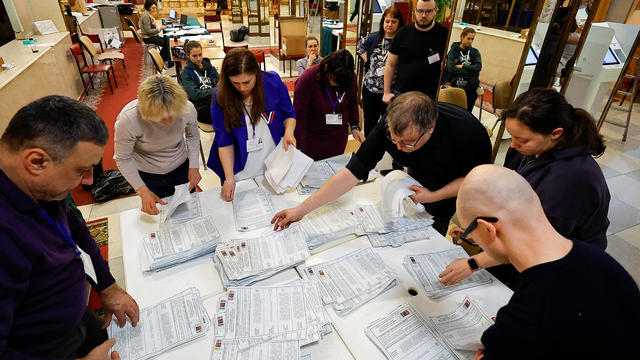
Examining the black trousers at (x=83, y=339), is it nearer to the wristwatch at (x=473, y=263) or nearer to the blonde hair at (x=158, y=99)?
the blonde hair at (x=158, y=99)

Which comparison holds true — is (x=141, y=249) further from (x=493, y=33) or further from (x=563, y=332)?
(x=493, y=33)

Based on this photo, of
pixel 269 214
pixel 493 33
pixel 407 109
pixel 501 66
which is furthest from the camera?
pixel 493 33

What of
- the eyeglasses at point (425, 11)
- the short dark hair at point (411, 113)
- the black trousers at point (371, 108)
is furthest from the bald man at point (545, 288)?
the black trousers at point (371, 108)

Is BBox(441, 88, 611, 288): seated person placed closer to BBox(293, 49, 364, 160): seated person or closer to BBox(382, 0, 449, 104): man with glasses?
BBox(293, 49, 364, 160): seated person

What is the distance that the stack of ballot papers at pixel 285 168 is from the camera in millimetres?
1879

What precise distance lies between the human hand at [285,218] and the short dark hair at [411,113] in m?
0.61

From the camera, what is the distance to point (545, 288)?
0.80 m

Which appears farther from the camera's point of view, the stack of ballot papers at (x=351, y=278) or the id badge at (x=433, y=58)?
the id badge at (x=433, y=58)

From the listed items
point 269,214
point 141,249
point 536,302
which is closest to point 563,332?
point 536,302

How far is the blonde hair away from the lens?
165cm

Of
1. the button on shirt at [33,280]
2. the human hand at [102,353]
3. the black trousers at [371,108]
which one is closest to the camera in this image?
the button on shirt at [33,280]

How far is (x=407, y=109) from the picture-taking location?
1.44 meters

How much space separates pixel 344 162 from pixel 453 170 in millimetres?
725

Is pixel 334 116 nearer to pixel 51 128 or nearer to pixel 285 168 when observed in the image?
pixel 285 168
